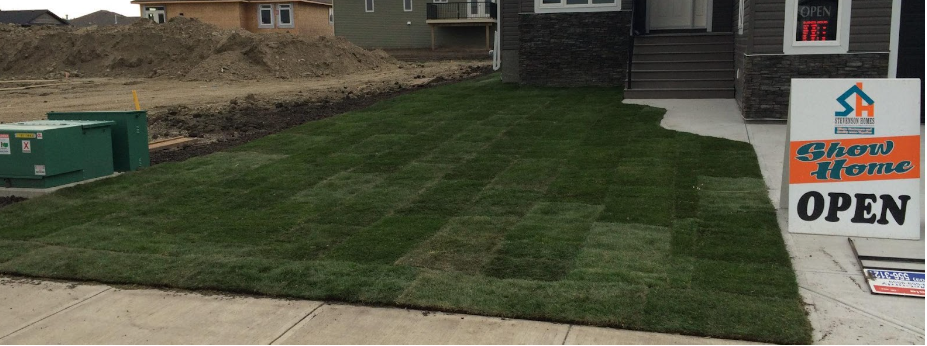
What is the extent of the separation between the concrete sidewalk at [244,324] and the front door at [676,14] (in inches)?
570

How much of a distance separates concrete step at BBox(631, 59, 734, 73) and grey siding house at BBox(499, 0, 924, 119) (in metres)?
0.02

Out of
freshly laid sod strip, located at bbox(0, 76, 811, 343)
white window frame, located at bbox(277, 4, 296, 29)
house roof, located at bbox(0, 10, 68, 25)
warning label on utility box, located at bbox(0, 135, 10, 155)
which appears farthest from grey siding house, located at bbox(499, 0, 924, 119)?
house roof, located at bbox(0, 10, 68, 25)

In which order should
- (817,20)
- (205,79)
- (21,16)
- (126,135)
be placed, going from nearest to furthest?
(126,135) < (817,20) < (205,79) < (21,16)

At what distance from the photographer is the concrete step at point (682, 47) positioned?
1675 cm

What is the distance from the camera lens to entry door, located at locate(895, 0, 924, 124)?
1357 cm

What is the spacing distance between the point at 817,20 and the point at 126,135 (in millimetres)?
10286

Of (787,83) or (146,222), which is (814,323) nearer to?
(146,222)

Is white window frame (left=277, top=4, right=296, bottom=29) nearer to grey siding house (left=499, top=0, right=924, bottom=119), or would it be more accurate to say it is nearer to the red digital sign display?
grey siding house (left=499, top=0, right=924, bottom=119)

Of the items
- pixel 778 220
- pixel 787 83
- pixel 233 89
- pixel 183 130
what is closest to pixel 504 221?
pixel 778 220

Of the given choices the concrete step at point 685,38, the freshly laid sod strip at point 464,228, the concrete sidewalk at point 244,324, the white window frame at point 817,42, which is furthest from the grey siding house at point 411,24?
the concrete sidewalk at point 244,324

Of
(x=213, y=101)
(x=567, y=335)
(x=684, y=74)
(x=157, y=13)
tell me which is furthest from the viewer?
(x=157, y=13)

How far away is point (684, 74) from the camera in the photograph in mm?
16312

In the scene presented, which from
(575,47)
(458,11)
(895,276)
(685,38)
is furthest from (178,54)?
(895,276)

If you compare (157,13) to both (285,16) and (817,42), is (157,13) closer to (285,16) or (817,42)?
(285,16)
